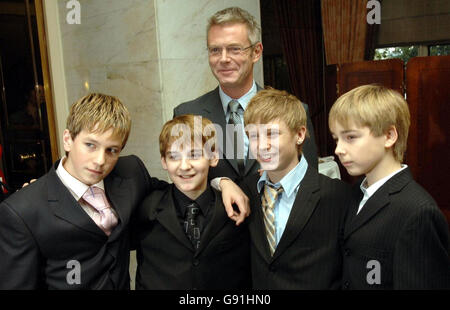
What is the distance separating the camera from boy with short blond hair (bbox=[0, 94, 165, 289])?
60.7 inches

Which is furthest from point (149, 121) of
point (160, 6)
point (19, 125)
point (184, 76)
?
point (19, 125)

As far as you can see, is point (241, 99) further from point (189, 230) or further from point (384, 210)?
point (384, 210)

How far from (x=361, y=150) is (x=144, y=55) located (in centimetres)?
213

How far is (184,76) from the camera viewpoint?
3232 millimetres

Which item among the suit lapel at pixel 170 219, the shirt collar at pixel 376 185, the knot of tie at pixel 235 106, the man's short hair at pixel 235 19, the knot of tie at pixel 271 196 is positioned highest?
the man's short hair at pixel 235 19

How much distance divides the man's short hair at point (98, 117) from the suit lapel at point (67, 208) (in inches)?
8.7

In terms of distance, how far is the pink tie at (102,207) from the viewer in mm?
1723

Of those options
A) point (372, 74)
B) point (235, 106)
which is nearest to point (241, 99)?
point (235, 106)

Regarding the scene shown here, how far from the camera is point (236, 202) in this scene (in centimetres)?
170

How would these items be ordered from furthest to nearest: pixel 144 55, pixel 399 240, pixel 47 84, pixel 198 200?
pixel 47 84 < pixel 144 55 < pixel 198 200 < pixel 399 240

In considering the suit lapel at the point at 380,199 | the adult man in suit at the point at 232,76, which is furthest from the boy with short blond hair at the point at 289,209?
the adult man in suit at the point at 232,76

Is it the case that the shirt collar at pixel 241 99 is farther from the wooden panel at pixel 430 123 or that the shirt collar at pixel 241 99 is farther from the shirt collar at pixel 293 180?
the wooden panel at pixel 430 123

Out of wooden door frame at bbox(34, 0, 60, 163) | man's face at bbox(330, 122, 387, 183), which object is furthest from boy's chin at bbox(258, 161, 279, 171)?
wooden door frame at bbox(34, 0, 60, 163)

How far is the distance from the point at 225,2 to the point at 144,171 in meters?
2.04
